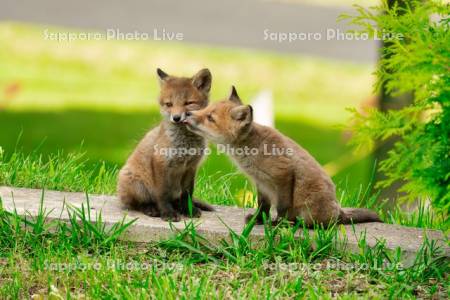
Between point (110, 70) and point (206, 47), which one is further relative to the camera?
point (206, 47)

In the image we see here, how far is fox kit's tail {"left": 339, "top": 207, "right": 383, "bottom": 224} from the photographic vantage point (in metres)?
6.65

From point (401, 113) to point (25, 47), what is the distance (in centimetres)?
1294

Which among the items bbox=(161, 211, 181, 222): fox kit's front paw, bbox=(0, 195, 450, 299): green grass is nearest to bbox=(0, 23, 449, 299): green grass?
bbox=(0, 195, 450, 299): green grass

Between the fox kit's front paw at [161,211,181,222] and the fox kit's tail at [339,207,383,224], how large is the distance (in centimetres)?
122

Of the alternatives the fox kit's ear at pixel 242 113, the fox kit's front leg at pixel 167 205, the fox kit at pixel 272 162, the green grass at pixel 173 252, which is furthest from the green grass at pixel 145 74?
the fox kit's ear at pixel 242 113

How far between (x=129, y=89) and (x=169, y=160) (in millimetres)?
9694

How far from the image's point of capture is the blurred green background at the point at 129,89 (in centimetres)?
1334

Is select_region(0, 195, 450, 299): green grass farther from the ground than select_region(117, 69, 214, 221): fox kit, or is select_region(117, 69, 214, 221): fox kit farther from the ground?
select_region(117, 69, 214, 221): fox kit

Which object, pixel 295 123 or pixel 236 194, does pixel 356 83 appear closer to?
pixel 295 123

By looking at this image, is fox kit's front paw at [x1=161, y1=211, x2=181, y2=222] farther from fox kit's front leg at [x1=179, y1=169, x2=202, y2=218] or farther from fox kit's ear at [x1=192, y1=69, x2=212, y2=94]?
fox kit's ear at [x1=192, y1=69, x2=212, y2=94]

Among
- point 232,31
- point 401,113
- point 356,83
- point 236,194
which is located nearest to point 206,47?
point 232,31

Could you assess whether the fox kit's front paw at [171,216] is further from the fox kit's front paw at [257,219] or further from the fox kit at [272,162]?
the fox kit at [272,162]

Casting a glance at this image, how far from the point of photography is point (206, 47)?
18141 millimetres

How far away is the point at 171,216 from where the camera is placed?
6.66 m
